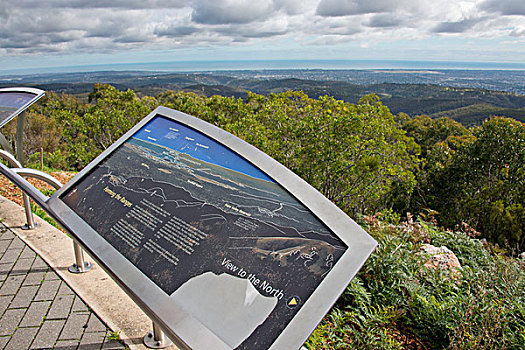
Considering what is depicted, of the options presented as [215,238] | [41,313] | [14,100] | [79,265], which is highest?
[14,100]

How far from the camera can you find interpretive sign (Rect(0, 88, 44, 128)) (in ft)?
14.6

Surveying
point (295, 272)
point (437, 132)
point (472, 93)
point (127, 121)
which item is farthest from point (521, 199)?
point (472, 93)

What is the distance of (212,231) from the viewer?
197 centimetres

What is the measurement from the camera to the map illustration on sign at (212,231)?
65.3 inches

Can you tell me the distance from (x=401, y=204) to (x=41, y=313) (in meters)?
14.9

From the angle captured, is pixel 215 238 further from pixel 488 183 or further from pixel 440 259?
pixel 488 183

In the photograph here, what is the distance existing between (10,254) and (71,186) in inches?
96.6

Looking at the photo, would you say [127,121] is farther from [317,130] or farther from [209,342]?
[209,342]

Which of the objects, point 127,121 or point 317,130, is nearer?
point 317,130

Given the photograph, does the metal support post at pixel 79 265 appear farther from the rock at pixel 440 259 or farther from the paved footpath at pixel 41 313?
the rock at pixel 440 259

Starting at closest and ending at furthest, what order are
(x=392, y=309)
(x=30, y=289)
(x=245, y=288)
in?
(x=245, y=288) < (x=392, y=309) < (x=30, y=289)

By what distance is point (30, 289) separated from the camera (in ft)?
12.1

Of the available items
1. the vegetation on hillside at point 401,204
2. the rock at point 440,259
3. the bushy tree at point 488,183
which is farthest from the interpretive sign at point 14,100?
the bushy tree at point 488,183

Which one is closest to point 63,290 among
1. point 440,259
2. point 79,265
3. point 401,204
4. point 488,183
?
point 79,265
